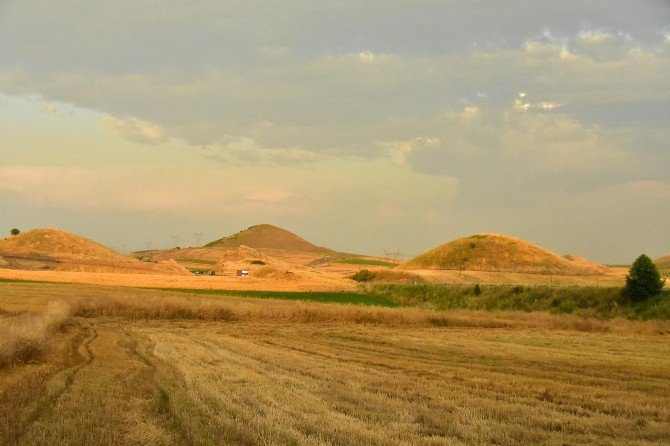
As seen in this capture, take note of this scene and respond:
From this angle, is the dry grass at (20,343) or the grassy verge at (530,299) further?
the grassy verge at (530,299)

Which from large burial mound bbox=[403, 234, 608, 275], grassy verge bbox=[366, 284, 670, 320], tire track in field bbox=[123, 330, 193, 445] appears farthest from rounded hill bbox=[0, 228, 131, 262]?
tire track in field bbox=[123, 330, 193, 445]

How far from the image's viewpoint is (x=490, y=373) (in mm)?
18703

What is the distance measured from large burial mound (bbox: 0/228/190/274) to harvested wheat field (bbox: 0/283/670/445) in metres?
94.2

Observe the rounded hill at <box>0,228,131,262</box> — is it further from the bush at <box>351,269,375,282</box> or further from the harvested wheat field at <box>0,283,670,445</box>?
the harvested wheat field at <box>0,283,670,445</box>

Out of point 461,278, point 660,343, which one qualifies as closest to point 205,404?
point 660,343

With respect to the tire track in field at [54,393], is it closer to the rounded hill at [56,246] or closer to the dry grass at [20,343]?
the dry grass at [20,343]

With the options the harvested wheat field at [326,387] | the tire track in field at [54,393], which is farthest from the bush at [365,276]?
the tire track in field at [54,393]

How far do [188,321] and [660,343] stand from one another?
89.2 feet

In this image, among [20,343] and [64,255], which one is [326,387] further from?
[64,255]

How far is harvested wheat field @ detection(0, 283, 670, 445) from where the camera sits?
35.3ft

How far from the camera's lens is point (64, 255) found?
145 meters

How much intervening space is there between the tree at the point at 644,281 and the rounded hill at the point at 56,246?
379 feet

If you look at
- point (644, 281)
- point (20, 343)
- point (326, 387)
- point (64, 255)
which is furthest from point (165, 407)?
point (64, 255)

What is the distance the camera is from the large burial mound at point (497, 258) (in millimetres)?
131250
